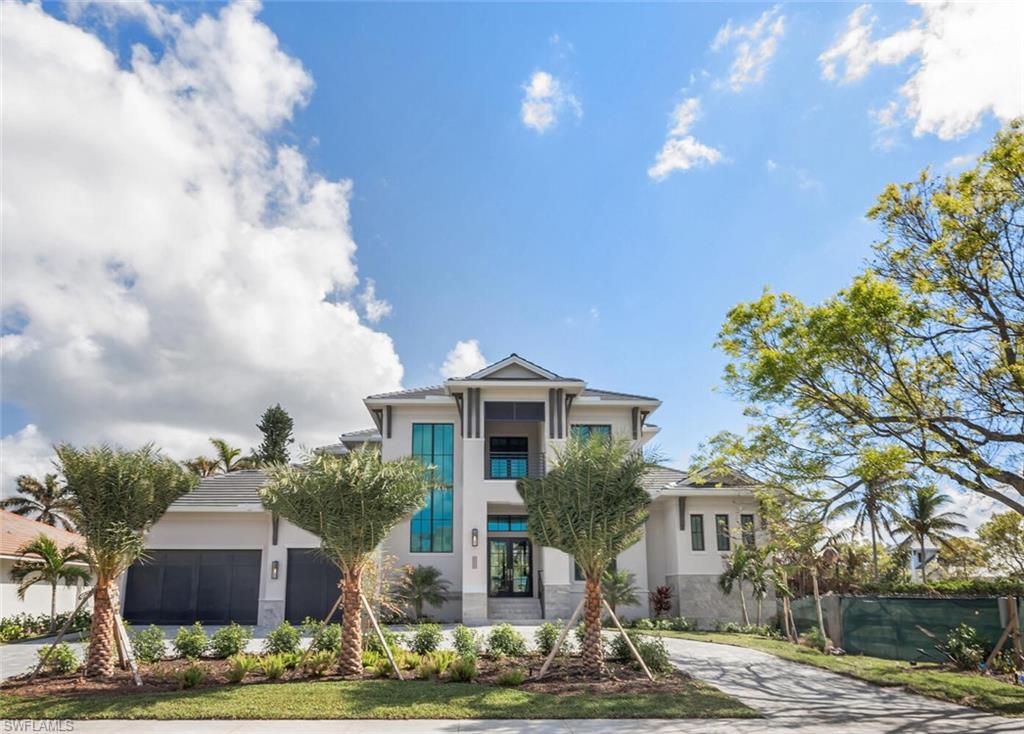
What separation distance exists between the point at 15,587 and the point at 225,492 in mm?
7283

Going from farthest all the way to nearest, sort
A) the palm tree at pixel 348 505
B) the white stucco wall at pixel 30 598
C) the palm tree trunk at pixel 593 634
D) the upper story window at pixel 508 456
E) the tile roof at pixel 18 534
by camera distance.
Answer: the upper story window at pixel 508 456 < the tile roof at pixel 18 534 < the white stucco wall at pixel 30 598 < the palm tree trunk at pixel 593 634 < the palm tree at pixel 348 505

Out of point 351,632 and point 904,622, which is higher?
point 351,632

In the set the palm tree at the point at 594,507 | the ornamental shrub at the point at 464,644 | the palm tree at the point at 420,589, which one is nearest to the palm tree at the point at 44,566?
the palm tree at the point at 420,589

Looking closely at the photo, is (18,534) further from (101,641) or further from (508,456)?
(101,641)

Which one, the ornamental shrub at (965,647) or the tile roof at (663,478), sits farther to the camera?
the tile roof at (663,478)

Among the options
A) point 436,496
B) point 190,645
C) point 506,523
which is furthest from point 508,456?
point 190,645

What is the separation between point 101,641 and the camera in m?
12.0

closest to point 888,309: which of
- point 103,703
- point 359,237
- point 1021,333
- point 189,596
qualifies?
point 1021,333

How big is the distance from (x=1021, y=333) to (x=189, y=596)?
24.3 m

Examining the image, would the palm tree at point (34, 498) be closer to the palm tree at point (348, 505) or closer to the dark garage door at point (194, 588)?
the dark garage door at point (194, 588)

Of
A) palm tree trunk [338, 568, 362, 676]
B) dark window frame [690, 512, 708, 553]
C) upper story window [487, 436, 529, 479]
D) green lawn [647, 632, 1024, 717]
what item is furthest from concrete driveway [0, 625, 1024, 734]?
upper story window [487, 436, 529, 479]

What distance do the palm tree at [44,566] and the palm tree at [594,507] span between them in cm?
1646

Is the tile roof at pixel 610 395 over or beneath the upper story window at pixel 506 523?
over

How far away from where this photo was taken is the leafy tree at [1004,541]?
24844 mm
